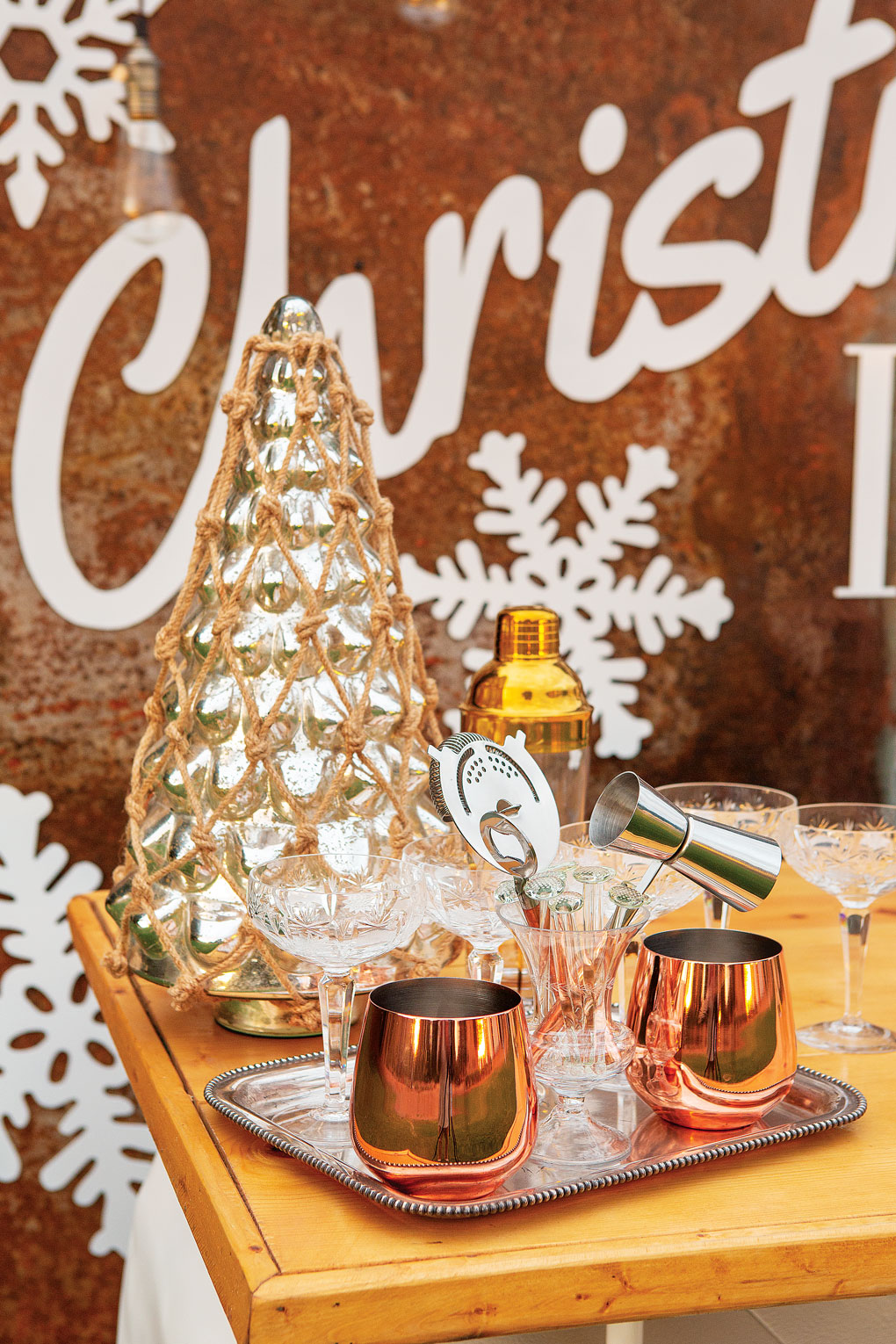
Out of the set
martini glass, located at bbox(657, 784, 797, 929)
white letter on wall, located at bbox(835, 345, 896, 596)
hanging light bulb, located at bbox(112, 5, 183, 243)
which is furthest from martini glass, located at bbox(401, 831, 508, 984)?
white letter on wall, located at bbox(835, 345, 896, 596)

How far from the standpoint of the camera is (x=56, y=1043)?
191 cm

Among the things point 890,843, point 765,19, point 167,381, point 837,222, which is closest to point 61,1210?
point 167,381

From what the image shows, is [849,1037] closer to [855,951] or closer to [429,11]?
[855,951]

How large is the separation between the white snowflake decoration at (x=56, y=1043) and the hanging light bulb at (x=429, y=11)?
4.34ft

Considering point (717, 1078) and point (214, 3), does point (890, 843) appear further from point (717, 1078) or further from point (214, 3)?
point (214, 3)

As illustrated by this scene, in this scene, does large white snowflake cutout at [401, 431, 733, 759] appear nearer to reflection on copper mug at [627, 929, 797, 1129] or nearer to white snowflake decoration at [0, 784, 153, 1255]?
white snowflake decoration at [0, 784, 153, 1255]

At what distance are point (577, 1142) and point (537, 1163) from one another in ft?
0.11

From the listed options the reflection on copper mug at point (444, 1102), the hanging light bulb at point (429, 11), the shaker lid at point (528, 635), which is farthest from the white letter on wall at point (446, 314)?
the reflection on copper mug at point (444, 1102)

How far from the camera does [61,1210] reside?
193 cm

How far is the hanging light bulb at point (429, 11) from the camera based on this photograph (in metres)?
1.92

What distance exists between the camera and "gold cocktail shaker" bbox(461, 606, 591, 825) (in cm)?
104

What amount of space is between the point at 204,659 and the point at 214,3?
137 cm

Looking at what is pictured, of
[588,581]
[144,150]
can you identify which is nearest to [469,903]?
[588,581]

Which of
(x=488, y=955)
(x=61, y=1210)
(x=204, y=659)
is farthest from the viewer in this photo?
(x=61, y=1210)
